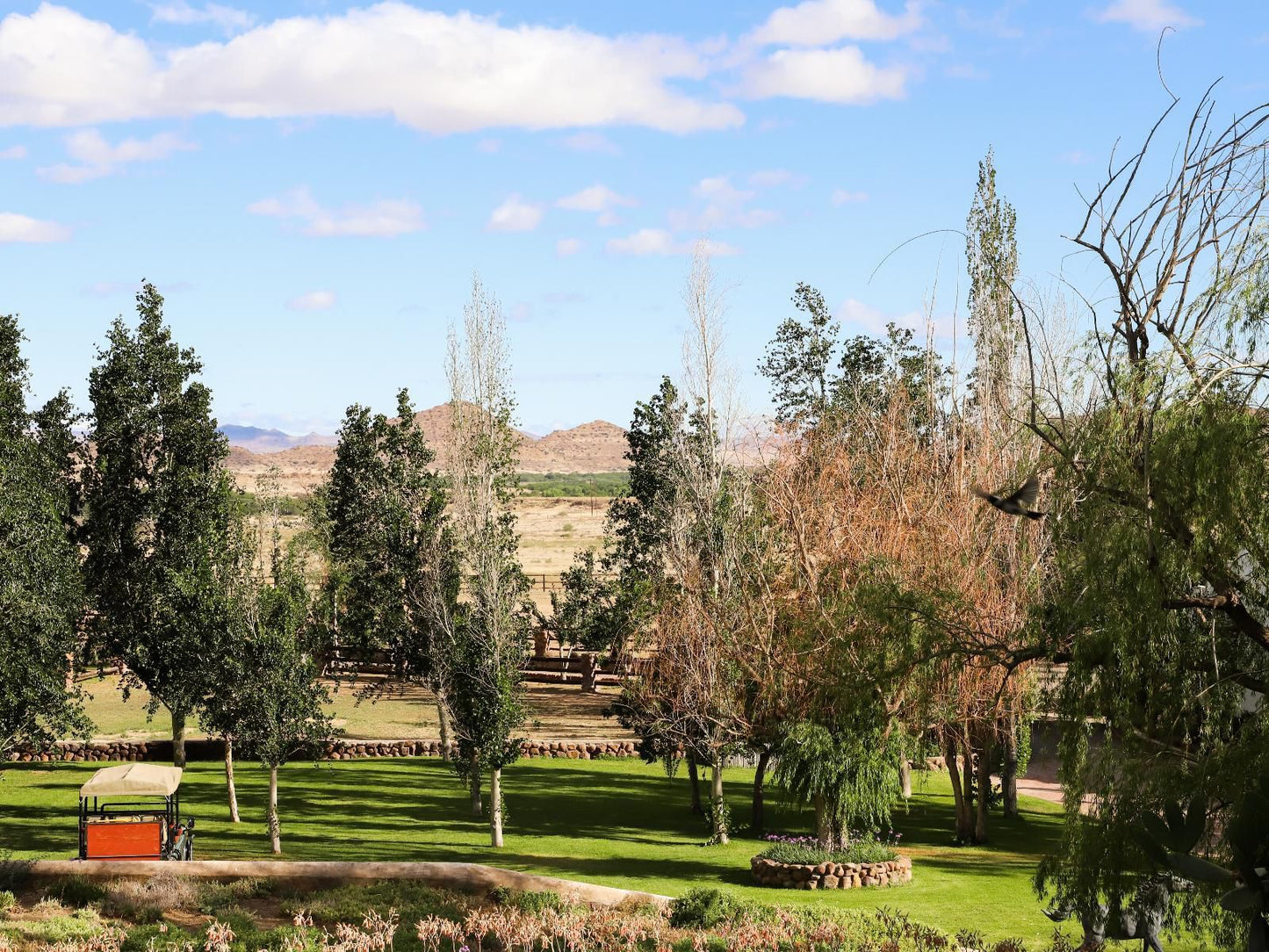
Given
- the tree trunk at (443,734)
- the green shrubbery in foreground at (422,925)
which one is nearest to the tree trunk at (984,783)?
the green shrubbery in foreground at (422,925)

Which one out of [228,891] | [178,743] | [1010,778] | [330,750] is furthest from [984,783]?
[178,743]

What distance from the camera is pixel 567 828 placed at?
27922 millimetres

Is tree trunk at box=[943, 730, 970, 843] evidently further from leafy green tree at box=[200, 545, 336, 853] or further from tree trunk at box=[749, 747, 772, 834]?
leafy green tree at box=[200, 545, 336, 853]

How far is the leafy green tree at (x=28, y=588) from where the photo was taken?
25.0 meters

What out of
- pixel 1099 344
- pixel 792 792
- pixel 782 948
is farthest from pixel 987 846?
pixel 1099 344

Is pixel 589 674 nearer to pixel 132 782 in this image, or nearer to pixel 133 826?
pixel 132 782

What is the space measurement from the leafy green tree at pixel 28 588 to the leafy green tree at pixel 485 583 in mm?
7744

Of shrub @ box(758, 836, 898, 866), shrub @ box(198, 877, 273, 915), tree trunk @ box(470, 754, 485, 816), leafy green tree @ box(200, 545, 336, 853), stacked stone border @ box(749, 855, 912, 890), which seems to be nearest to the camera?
shrub @ box(198, 877, 273, 915)

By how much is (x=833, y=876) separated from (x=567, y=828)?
7.32 meters

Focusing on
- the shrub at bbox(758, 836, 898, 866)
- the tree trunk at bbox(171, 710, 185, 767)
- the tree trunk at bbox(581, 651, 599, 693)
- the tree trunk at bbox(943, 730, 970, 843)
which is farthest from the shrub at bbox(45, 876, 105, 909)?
the tree trunk at bbox(581, 651, 599, 693)

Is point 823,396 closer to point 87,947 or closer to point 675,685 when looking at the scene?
point 675,685

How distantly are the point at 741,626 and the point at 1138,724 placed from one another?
14.0 meters

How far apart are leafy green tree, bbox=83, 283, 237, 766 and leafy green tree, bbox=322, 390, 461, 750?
4301 millimetres

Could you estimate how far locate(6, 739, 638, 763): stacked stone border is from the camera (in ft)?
119
